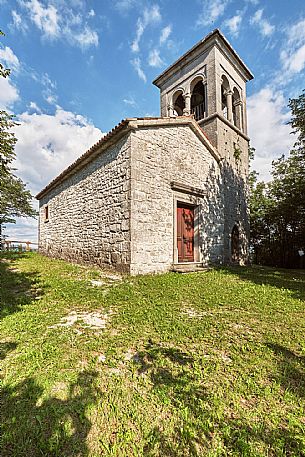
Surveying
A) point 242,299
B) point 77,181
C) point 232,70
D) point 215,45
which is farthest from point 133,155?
point 232,70

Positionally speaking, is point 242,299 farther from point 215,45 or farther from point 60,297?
point 215,45

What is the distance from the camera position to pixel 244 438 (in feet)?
5.25

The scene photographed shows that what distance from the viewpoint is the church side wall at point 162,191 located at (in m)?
6.93

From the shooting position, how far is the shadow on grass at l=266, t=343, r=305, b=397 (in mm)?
2111

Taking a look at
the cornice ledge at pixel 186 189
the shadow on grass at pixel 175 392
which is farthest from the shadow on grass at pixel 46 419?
the cornice ledge at pixel 186 189

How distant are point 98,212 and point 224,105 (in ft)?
33.6

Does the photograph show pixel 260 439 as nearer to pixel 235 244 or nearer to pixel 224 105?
pixel 235 244

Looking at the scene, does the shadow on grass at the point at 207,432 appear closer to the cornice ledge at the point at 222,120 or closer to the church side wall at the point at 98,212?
the church side wall at the point at 98,212

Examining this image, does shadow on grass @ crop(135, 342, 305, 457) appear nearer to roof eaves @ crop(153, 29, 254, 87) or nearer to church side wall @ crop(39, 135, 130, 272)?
church side wall @ crop(39, 135, 130, 272)

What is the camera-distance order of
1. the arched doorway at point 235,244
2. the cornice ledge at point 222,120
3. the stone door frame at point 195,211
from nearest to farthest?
the stone door frame at point 195,211
the cornice ledge at point 222,120
the arched doorway at point 235,244

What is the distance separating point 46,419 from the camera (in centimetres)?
168

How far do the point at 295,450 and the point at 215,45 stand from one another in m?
14.3

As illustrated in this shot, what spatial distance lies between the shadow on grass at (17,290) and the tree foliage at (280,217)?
14.5 m

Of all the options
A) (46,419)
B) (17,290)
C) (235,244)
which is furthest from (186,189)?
(46,419)
